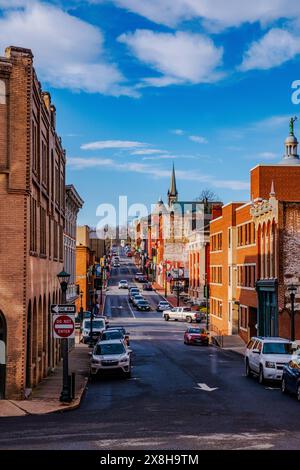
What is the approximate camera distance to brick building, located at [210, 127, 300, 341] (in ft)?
162

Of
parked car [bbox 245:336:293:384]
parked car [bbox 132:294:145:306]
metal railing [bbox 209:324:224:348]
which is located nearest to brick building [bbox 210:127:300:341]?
metal railing [bbox 209:324:224:348]

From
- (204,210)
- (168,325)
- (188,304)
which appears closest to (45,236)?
(168,325)

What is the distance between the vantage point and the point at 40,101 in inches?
1209

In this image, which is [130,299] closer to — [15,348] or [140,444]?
[15,348]

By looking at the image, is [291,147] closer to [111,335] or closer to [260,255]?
[260,255]

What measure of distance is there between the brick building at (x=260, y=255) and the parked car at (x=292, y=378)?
1691cm

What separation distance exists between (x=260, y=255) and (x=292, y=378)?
102 feet

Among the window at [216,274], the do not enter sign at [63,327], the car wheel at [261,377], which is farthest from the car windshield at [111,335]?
the window at [216,274]

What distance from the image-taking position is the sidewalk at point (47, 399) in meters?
21.8

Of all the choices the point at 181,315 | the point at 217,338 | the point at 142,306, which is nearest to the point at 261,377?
the point at 217,338

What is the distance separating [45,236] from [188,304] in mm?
78413

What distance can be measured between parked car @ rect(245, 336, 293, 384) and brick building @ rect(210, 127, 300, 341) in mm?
12219

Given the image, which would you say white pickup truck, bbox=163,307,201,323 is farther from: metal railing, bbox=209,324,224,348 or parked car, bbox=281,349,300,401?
parked car, bbox=281,349,300,401

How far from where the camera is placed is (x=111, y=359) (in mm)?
32781
